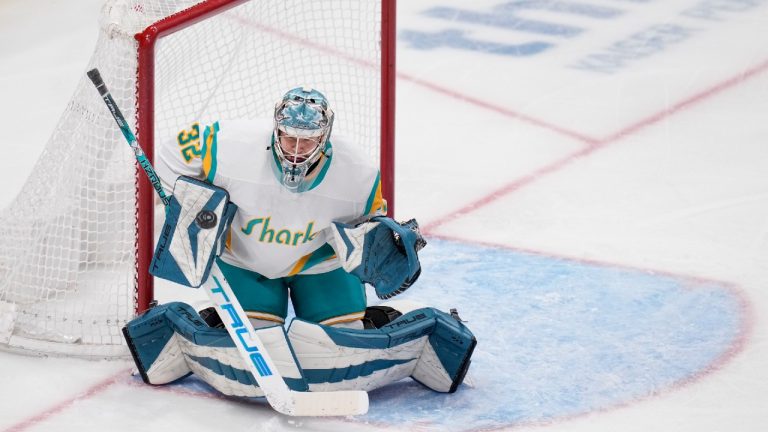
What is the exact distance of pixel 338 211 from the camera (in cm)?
394

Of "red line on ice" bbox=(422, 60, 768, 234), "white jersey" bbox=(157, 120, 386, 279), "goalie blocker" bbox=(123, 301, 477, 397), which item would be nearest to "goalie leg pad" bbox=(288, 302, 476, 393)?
"goalie blocker" bbox=(123, 301, 477, 397)

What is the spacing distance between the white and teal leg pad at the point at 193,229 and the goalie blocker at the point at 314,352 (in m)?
0.15

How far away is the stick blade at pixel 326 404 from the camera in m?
3.83

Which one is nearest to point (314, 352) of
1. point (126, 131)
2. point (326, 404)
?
point (326, 404)

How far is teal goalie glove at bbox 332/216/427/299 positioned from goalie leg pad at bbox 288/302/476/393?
114 mm

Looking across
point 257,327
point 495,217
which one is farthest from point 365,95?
point 257,327

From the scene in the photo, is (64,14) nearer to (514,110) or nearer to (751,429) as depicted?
(514,110)

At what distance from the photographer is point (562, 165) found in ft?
18.4

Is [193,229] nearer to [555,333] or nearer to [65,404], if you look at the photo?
[65,404]

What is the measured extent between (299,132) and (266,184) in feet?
0.70

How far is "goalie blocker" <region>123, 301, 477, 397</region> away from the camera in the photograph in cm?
389

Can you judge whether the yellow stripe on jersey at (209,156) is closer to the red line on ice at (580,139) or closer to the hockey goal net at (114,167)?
the hockey goal net at (114,167)

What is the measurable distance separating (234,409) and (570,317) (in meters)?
1.08

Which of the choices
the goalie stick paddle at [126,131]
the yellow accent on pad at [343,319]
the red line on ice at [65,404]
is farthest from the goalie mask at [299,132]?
the red line on ice at [65,404]
